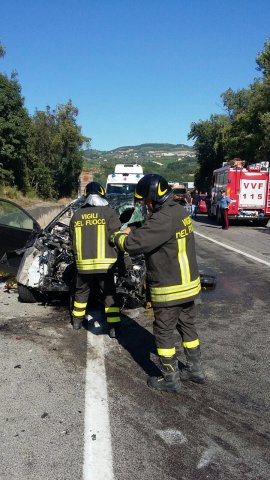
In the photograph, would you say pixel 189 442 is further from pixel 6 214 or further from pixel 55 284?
pixel 6 214

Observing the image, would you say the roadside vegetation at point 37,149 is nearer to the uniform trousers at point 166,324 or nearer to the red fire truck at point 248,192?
the red fire truck at point 248,192

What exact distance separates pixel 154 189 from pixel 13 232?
3918 mm

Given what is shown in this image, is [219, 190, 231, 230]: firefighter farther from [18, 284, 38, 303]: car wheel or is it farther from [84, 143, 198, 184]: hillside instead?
[84, 143, 198, 184]: hillside

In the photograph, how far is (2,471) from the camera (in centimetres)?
272

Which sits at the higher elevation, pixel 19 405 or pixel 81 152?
pixel 81 152

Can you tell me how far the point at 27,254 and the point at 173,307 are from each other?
3021mm

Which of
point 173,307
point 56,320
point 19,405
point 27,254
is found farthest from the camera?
point 27,254

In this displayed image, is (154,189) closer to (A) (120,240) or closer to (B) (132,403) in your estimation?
(A) (120,240)

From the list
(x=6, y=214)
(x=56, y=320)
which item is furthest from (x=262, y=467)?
(x=6, y=214)

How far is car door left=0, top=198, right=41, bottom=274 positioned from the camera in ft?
21.9

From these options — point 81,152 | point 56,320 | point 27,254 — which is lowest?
point 56,320

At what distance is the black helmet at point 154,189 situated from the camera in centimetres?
369

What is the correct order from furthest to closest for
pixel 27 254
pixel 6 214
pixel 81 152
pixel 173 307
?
1. pixel 81 152
2. pixel 6 214
3. pixel 27 254
4. pixel 173 307

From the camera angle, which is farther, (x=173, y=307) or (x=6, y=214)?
(x=6, y=214)
